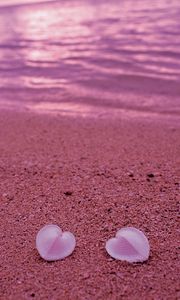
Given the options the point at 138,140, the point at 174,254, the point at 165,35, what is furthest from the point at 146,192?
the point at 165,35

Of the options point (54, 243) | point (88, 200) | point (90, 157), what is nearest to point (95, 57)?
point (90, 157)

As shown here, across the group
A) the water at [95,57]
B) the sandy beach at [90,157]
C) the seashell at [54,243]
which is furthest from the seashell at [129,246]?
the water at [95,57]

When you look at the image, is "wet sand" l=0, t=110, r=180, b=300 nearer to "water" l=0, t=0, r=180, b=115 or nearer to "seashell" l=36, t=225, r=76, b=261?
"seashell" l=36, t=225, r=76, b=261

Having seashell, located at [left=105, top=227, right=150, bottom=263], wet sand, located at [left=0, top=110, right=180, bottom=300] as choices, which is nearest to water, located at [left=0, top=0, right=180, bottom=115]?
wet sand, located at [left=0, top=110, right=180, bottom=300]

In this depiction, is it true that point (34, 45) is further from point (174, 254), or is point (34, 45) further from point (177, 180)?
point (174, 254)

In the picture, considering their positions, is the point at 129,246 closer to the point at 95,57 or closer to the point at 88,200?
the point at 88,200

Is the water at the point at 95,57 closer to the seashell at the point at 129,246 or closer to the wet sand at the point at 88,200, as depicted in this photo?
the wet sand at the point at 88,200
